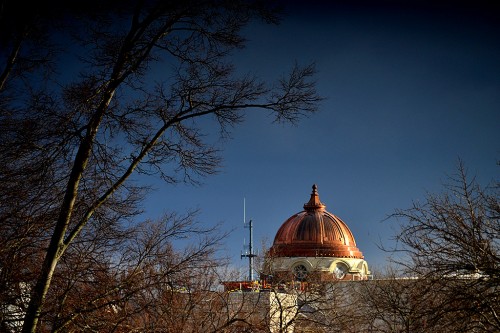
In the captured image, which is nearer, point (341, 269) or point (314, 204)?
point (341, 269)

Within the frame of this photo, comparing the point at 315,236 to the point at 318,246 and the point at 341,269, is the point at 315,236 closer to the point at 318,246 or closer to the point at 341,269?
the point at 318,246

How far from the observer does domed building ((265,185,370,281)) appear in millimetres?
46719

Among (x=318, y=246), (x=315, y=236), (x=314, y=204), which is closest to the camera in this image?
(x=318, y=246)

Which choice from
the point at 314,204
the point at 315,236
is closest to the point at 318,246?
the point at 315,236

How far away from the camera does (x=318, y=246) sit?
47938 mm

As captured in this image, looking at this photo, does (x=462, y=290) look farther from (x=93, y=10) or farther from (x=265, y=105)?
(x=93, y=10)

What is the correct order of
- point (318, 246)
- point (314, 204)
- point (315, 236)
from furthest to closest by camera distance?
point (314, 204)
point (315, 236)
point (318, 246)

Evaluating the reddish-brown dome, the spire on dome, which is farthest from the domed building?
the spire on dome

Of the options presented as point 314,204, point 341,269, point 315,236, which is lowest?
point 341,269

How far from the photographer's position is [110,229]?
6598mm

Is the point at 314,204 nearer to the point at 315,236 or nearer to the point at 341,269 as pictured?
the point at 315,236

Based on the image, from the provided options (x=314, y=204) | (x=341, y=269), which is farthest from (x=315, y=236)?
(x=314, y=204)

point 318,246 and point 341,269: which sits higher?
point 318,246

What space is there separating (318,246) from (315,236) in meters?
1.15
